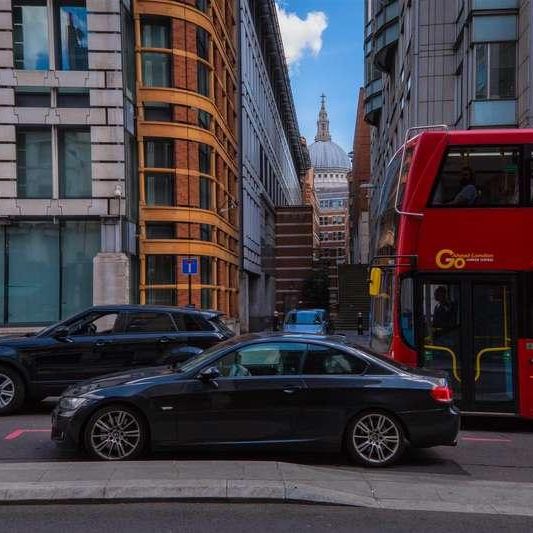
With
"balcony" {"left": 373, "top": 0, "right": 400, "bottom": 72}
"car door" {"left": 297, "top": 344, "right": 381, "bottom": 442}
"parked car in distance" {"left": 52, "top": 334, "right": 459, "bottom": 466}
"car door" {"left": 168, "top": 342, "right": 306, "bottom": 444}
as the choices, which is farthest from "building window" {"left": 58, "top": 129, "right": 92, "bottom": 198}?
"balcony" {"left": 373, "top": 0, "right": 400, "bottom": 72}

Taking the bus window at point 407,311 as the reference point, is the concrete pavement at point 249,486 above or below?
below

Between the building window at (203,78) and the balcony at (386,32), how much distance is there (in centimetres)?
1362

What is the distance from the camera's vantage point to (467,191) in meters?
9.06

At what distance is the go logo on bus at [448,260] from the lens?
29.8 ft

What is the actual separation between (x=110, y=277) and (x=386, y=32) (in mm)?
23577

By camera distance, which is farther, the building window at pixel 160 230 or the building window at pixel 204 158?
the building window at pixel 204 158

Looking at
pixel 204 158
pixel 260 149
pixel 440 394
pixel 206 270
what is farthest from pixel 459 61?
pixel 260 149

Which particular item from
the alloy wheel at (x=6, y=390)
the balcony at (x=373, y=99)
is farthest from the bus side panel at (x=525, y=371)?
the balcony at (x=373, y=99)

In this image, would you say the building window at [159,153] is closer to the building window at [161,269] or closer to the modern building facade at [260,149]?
the building window at [161,269]

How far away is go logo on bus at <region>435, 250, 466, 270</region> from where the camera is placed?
908 centimetres

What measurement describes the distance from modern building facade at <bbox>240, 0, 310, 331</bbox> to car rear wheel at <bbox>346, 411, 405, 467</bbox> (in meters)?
28.0

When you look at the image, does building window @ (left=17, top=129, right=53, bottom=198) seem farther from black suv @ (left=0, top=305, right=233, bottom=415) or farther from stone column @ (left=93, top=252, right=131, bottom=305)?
black suv @ (left=0, top=305, right=233, bottom=415)

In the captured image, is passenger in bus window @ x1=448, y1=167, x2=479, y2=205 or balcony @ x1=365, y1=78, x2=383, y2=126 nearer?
passenger in bus window @ x1=448, y1=167, x2=479, y2=205

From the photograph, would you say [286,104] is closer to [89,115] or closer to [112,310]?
[89,115]
